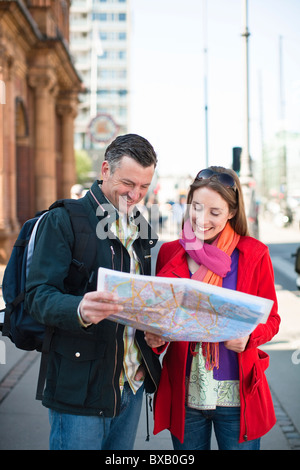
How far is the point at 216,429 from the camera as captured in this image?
2371 millimetres

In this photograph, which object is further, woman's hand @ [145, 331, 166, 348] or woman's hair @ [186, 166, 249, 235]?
woman's hair @ [186, 166, 249, 235]

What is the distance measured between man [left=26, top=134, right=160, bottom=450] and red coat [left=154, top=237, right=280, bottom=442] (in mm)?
134

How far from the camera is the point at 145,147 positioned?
83.4 inches

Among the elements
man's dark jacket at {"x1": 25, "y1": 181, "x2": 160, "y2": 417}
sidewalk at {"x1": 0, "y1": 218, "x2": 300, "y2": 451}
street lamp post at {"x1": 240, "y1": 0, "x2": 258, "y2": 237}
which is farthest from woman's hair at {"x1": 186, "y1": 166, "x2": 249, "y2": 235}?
street lamp post at {"x1": 240, "y1": 0, "x2": 258, "y2": 237}

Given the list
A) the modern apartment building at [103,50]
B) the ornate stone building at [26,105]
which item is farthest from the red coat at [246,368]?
the modern apartment building at [103,50]

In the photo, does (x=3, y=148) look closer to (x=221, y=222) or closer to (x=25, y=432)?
(x=25, y=432)

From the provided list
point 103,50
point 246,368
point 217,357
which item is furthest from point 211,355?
point 103,50

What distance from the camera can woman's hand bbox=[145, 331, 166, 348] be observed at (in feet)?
7.04

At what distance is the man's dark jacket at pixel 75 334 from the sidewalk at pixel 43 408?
6.92 ft

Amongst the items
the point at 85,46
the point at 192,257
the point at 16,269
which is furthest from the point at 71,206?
the point at 85,46

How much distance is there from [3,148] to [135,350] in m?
11.9

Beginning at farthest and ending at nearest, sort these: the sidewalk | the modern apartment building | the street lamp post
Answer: the modern apartment building → the street lamp post → the sidewalk

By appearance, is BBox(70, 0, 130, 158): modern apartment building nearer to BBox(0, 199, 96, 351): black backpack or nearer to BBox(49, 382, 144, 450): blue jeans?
BBox(0, 199, 96, 351): black backpack

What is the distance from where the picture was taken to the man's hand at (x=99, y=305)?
1.70 m
